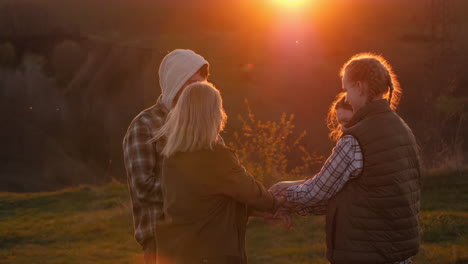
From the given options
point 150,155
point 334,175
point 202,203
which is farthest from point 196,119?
point 334,175

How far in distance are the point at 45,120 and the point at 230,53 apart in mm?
13009

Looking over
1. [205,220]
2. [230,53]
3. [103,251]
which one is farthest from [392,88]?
[230,53]

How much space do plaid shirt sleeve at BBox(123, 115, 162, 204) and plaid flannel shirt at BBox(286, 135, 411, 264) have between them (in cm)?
94

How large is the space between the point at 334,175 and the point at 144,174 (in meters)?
1.19

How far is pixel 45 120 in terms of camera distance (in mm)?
31500

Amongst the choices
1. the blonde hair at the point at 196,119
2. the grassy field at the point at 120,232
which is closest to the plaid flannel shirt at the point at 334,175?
the blonde hair at the point at 196,119

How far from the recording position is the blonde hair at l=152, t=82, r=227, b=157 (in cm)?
254

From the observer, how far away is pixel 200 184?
2598 millimetres

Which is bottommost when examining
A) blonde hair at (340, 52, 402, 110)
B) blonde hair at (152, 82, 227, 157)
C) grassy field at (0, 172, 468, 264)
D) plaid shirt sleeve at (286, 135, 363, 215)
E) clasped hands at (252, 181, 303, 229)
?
grassy field at (0, 172, 468, 264)

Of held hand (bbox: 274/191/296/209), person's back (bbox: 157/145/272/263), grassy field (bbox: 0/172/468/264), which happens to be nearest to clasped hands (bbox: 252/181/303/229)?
held hand (bbox: 274/191/296/209)

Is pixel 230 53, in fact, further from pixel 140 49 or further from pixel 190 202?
pixel 190 202

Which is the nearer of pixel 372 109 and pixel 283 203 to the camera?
pixel 372 109

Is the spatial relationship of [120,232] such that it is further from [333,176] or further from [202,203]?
[333,176]

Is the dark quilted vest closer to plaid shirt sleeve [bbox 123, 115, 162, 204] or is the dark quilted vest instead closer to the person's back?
the person's back
